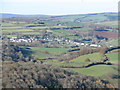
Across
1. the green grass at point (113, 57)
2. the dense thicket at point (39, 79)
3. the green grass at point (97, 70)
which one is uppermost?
the dense thicket at point (39, 79)

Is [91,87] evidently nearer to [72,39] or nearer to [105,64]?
[105,64]

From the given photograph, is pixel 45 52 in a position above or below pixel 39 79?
below

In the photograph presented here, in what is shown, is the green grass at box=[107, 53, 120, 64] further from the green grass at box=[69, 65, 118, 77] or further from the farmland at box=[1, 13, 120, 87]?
the green grass at box=[69, 65, 118, 77]

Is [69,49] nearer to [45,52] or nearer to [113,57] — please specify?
[45,52]

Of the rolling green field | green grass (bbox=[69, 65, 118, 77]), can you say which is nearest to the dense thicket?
green grass (bbox=[69, 65, 118, 77])

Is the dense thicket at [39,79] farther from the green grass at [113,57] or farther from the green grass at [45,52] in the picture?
the green grass at [45,52]

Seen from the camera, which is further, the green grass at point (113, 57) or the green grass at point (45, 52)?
the green grass at point (45, 52)

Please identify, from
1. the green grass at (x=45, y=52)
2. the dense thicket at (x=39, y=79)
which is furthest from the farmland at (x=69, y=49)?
the dense thicket at (x=39, y=79)

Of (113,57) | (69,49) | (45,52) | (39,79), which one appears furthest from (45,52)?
(39,79)

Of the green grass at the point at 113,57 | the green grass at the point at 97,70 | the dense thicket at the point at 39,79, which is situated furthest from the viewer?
the green grass at the point at 113,57

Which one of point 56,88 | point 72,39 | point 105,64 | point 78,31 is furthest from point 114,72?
point 78,31

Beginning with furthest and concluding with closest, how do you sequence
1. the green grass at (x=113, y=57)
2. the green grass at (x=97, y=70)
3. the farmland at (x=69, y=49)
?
the green grass at (x=113, y=57) < the farmland at (x=69, y=49) < the green grass at (x=97, y=70)
